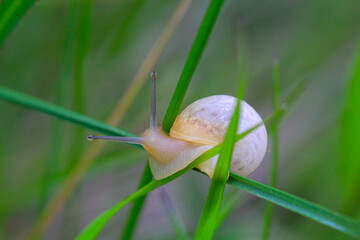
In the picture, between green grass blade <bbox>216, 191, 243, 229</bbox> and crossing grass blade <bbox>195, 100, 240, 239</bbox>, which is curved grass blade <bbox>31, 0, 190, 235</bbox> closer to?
green grass blade <bbox>216, 191, 243, 229</bbox>

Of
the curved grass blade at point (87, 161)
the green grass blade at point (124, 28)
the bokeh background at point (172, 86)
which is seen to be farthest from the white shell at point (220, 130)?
the green grass blade at point (124, 28)

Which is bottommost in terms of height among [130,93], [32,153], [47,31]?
[32,153]

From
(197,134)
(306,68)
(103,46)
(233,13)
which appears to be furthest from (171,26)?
(306,68)

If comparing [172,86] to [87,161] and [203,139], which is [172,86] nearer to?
[87,161]

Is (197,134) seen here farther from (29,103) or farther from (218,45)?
(218,45)

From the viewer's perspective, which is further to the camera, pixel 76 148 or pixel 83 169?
pixel 76 148

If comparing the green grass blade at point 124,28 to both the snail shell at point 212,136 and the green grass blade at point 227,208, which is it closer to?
the snail shell at point 212,136
